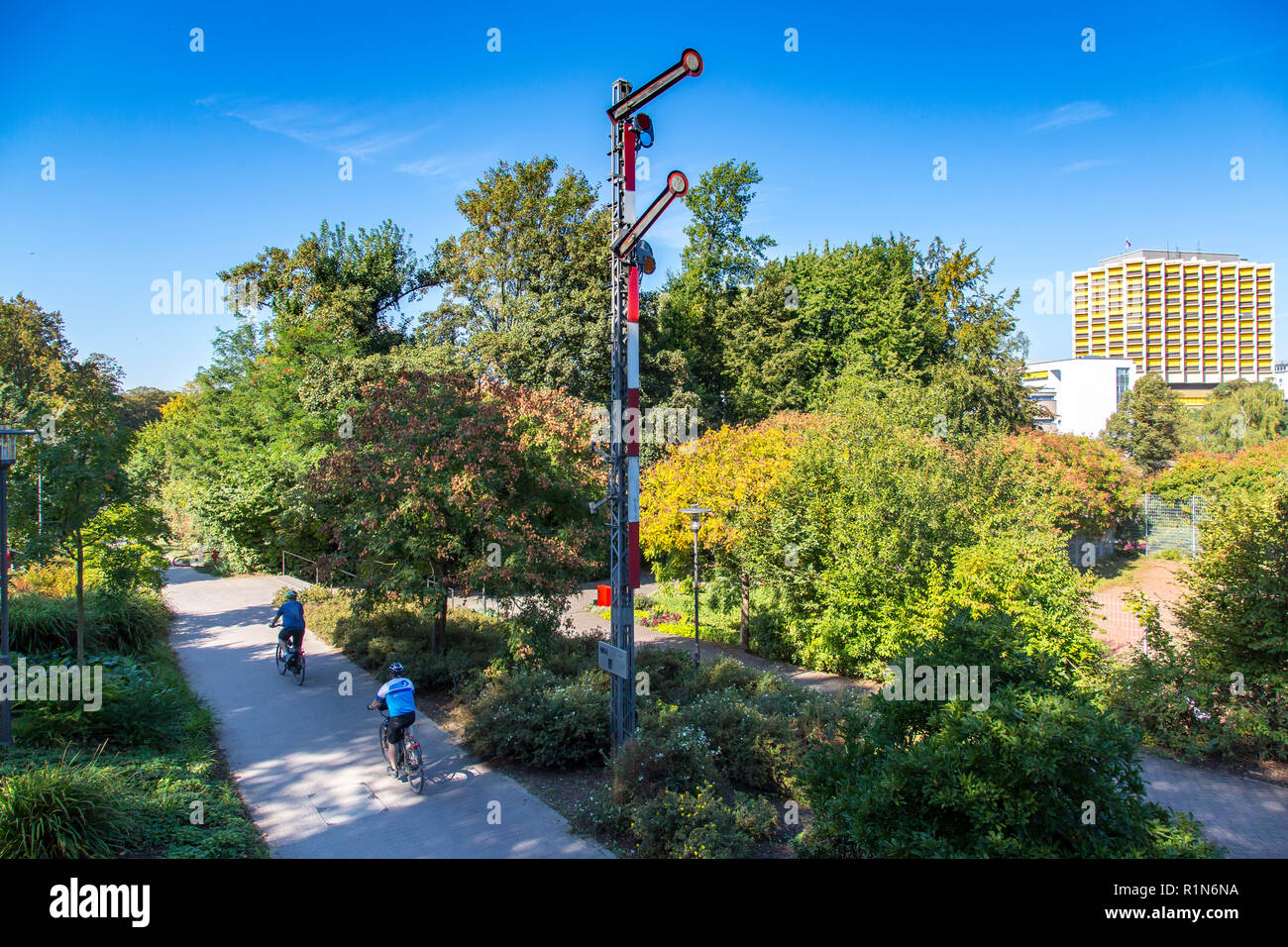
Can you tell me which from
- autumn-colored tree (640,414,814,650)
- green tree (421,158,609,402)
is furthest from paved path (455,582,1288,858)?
green tree (421,158,609,402)

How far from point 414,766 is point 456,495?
4315mm

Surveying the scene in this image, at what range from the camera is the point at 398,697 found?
8.66 metres

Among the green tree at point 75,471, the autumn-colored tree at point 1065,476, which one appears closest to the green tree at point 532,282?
the autumn-colored tree at point 1065,476

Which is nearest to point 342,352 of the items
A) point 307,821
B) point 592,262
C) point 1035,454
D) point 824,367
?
point 592,262

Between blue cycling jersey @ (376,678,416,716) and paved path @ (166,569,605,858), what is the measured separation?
86 centimetres

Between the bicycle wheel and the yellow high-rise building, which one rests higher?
the yellow high-rise building

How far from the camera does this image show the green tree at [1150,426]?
5053 centimetres

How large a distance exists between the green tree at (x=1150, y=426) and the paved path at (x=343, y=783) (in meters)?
53.0

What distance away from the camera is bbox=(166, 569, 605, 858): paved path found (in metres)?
7.12

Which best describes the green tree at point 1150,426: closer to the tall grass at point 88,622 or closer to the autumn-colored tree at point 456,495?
the autumn-colored tree at point 456,495

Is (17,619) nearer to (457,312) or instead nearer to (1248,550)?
(1248,550)

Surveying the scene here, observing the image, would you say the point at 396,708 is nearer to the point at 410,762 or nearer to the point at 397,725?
the point at 397,725

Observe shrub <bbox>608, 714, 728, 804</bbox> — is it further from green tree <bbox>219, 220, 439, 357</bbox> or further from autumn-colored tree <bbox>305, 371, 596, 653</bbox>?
green tree <bbox>219, 220, 439, 357</bbox>
